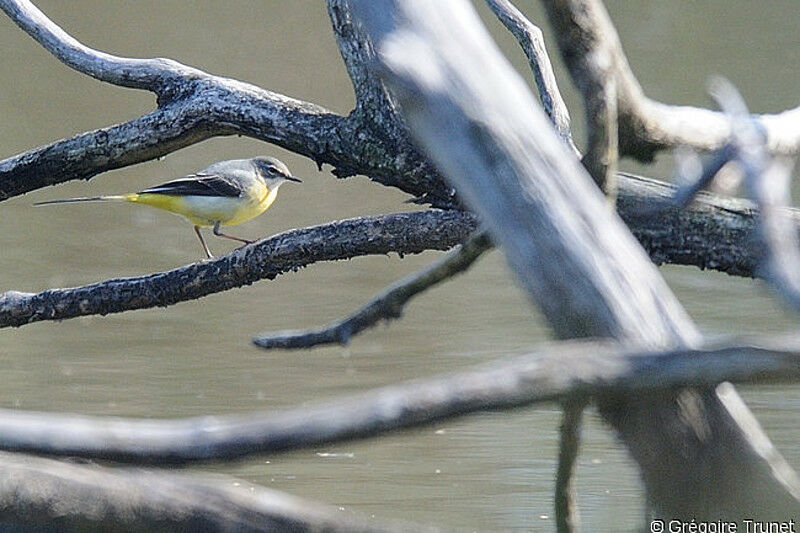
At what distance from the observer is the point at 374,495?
194 inches

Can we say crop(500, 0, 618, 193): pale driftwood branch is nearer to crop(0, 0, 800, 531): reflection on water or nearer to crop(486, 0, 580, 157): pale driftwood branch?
crop(0, 0, 800, 531): reflection on water

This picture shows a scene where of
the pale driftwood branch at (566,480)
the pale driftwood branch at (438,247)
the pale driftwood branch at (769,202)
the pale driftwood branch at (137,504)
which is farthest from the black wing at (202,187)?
the pale driftwood branch at (137,504)

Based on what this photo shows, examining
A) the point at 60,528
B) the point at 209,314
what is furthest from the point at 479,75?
the point at 209,314

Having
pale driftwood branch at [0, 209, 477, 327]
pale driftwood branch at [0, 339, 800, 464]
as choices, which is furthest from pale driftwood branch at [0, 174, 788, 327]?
pale driftwood branch at [0, 339, 800, 464]

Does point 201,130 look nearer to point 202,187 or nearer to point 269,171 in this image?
point 202,187

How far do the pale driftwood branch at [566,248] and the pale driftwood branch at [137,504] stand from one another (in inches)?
13.0

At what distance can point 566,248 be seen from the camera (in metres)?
1.49

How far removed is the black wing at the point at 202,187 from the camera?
218 inches

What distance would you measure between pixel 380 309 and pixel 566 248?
0.29m

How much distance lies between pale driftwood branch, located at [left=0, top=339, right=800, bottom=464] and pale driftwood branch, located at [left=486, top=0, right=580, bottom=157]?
1341 mm

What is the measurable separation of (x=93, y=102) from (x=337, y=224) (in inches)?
368

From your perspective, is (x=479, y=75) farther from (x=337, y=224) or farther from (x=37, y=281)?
(x=37, y=281)

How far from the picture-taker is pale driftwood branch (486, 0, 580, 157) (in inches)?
107

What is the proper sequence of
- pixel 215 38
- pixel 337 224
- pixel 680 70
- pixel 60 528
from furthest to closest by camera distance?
1. pixel 215 38
2. pixel 680 70
3. pixel 337 224
4. pixel 60 528
